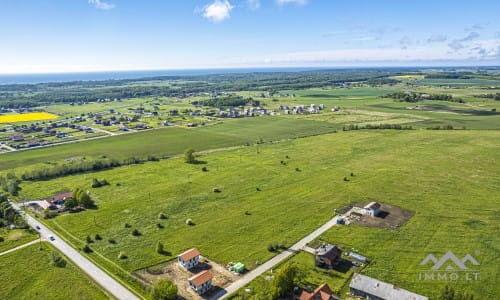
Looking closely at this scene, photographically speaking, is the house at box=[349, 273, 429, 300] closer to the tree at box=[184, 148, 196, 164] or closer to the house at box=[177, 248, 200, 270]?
the house at box=[177, 248, 200, 270]

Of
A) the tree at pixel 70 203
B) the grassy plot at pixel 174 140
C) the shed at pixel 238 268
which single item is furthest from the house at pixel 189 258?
the grassy plot at pixel 174 140

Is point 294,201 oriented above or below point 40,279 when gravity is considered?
above

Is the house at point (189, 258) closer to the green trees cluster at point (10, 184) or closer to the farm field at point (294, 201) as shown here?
the farm field at point (294, 201)

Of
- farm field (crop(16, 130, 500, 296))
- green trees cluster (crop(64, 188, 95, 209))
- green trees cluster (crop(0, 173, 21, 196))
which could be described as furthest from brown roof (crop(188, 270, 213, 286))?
green trees cluster (crop(0, 173, 21, 196))

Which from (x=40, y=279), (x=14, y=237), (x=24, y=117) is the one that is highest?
(x=24, y=117)

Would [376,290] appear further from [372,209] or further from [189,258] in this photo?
[189,258]

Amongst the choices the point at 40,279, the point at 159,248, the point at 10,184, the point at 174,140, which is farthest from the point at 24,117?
the point at 159,248
